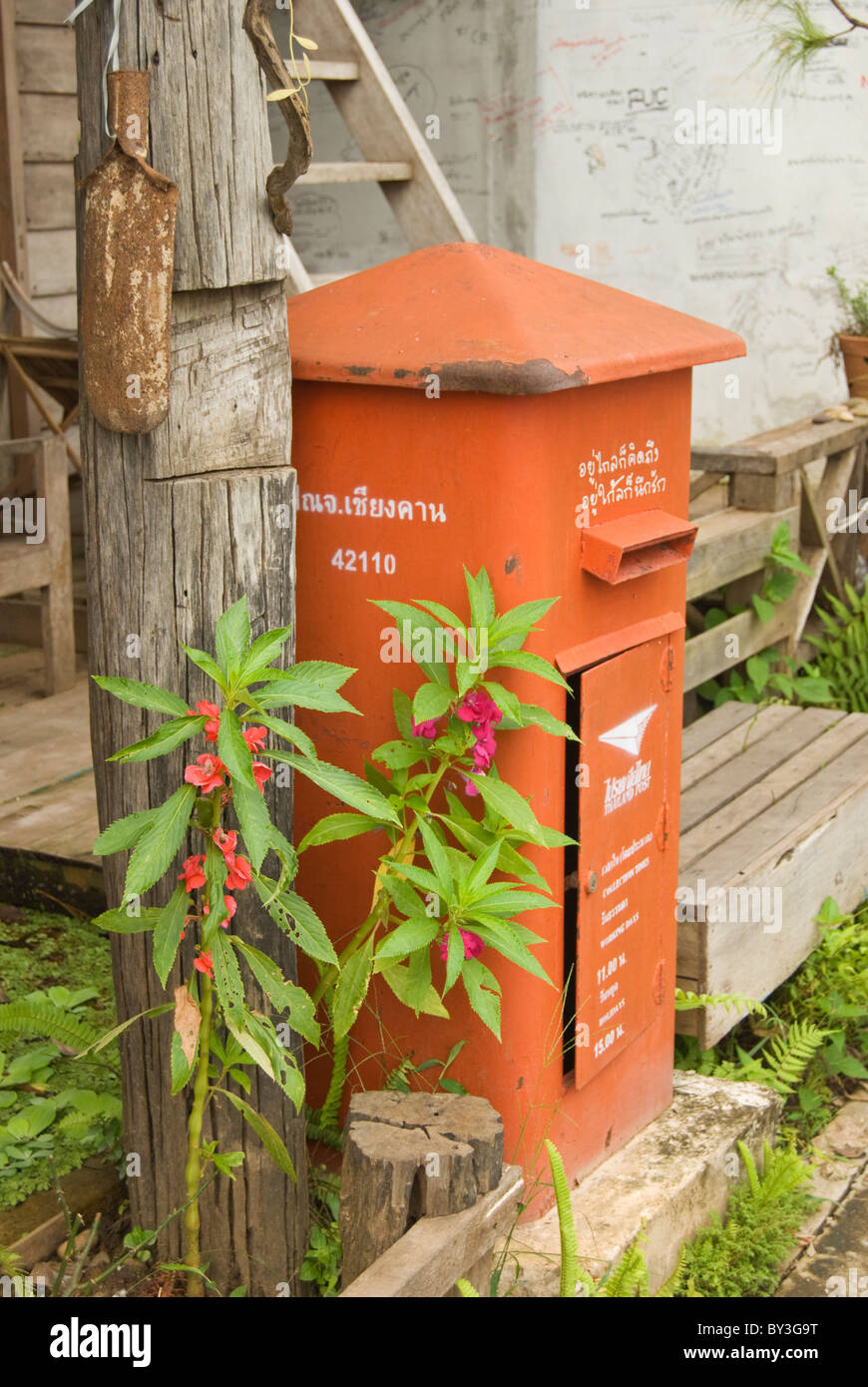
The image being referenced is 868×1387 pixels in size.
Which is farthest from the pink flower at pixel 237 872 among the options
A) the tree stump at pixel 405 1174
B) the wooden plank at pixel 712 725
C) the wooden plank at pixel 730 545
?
the wooden plank at pixel 730 545

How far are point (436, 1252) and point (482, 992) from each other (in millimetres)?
409

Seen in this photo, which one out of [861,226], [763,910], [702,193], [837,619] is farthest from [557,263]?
[763,910]

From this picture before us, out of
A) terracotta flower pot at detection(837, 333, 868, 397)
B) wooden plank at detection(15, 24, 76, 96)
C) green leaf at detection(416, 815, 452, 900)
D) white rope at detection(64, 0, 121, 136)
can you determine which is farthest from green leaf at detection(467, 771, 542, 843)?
wooden plank at detection(15, 24, 76, 96)

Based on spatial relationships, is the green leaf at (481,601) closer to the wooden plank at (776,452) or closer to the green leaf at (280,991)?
the green leaf at (280,991)

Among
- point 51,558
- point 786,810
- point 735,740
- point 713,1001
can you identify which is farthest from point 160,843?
point 51,558

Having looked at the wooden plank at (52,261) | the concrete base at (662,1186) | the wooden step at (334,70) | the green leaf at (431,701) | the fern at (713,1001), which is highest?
the wooden step at (334,70)

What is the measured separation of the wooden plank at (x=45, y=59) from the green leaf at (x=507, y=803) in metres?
5.02

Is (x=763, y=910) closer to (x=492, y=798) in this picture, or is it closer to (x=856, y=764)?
(x=856, y=764)

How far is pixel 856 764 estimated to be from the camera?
469 cm

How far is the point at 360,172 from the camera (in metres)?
4.42

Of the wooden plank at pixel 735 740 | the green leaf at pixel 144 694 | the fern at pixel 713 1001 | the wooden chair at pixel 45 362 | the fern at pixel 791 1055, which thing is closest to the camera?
the green leaf at pixel 144 694

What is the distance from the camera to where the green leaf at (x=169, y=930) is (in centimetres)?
218

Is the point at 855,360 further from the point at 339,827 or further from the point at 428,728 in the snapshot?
the point at 339,827

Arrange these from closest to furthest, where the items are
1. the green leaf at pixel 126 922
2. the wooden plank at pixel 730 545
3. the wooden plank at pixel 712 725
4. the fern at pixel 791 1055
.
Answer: the green leaf at pixel 126 922 → the fern at pixel 791 1055 → the wooden plank at pixel 712 725 → the wooden plank at pixel 730 545
